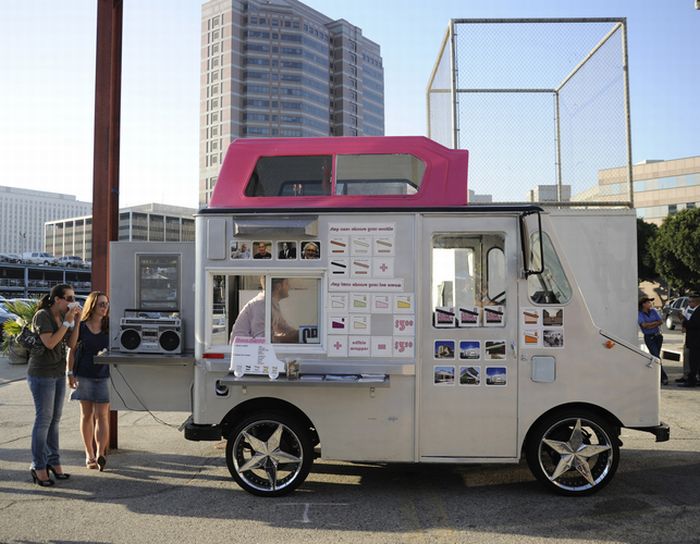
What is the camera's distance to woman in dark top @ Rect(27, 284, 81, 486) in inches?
231

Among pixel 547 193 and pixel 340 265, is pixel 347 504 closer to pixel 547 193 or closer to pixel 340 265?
pixel 340 265

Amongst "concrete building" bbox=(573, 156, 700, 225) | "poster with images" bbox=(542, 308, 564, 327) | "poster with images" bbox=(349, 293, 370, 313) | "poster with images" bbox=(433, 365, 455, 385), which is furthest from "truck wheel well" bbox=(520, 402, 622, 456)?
"concrete building" bbox=(573, 156, 700, 225)

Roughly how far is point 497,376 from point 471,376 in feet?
0.73

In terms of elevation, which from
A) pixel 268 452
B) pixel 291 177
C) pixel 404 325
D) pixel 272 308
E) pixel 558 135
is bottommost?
pixel 268 452

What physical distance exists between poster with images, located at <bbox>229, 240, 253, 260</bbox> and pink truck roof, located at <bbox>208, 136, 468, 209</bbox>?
1.13 feet

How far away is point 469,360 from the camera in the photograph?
5.38 meters

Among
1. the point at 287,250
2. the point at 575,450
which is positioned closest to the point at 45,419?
the point at 287,250

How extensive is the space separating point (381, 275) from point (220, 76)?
158m

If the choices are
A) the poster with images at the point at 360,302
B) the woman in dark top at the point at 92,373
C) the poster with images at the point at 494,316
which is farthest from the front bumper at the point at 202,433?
the poster with images at the point at 494,316

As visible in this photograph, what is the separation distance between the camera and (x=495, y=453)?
534 cm

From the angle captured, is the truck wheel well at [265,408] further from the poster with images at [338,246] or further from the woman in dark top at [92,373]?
the woman in dark top at [92,373]

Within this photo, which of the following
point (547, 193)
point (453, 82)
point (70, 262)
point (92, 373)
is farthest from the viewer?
point (70, 262)

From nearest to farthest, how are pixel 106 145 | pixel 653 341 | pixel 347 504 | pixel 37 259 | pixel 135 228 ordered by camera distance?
1. pixel 347 504
2. pixel 106 145
3. pixel 653 341
4. pixel 37 259
5. pixel 135 228

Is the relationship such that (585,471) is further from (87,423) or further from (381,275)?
(87,423)
